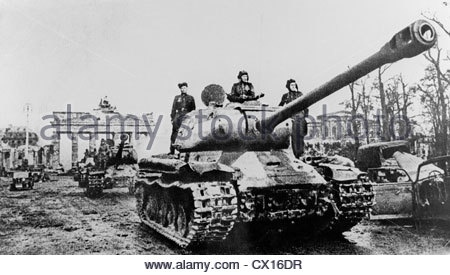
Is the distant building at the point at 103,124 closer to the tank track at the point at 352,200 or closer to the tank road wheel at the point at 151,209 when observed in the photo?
the tank road wheel at the point at 151,209

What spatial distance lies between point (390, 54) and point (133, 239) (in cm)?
531

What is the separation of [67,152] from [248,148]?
18.5 meters

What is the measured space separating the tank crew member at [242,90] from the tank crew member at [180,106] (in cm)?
122

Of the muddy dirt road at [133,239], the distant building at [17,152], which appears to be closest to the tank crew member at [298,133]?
the muddy dirt road at [133,239]

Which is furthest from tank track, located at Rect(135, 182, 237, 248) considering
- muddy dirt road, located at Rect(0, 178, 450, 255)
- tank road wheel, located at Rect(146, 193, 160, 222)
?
tank road wheel, located at Rect(146, 193, 160, 222)

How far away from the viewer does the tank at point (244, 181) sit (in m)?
6.52

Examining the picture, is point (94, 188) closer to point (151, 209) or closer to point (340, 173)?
point (151, 209)

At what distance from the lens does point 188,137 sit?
326 inches

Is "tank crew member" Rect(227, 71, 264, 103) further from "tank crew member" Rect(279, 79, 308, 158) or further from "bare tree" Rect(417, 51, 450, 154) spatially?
"bare tree" Rect(417, 51, 450, 154)

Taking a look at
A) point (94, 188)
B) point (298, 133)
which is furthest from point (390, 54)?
point (94, 188)

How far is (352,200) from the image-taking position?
7480 mm

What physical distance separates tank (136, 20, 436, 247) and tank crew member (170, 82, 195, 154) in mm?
735

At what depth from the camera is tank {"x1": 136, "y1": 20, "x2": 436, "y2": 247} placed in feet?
21.4
